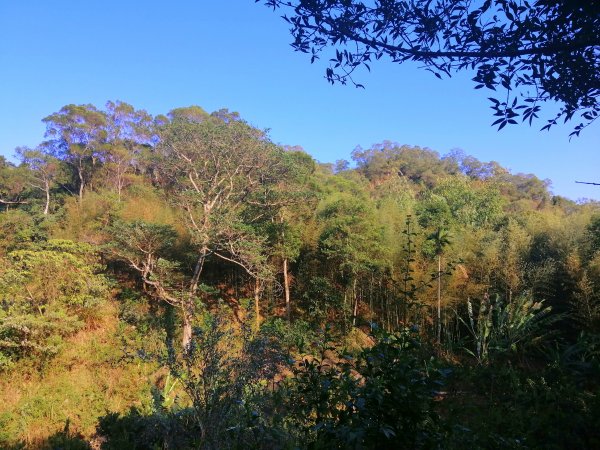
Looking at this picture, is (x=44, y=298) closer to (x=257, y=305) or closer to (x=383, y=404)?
(x=257, y=305)

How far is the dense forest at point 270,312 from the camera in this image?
154cm

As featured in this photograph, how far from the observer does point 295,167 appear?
30.5 ft

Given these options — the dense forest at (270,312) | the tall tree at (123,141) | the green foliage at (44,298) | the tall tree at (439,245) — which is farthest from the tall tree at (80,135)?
the tall tree at (439,245)

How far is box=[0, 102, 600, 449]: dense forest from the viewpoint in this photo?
5.07 feet

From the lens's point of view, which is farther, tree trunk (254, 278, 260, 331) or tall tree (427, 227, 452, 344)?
tree trunk (254, 278, 260, 331)

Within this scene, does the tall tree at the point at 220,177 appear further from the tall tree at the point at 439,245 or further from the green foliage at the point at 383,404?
the green foliage at the point at 383,404

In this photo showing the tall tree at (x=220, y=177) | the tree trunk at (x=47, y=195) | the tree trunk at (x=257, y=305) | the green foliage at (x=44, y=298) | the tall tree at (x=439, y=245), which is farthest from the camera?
the tree trunk at (x=47, y=195)

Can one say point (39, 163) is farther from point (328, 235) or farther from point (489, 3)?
point (489, 3)

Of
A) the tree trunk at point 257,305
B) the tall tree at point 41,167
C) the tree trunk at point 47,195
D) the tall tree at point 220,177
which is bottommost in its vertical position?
the tree trunk at point 257,305

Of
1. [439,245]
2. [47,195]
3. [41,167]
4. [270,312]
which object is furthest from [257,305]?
[41,167]

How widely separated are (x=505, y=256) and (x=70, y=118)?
1976 centimetres

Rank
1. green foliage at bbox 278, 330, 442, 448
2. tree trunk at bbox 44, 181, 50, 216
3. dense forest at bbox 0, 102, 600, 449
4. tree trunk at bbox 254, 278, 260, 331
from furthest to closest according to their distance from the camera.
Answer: tree trunk at bbox 44, 181, 50, 216 → tree trunk at bbox 254, 278, 260, 331 → dense forest at bbox 0, 102, 600, 449 → green foliage at bbox 278, 330, 442, 448

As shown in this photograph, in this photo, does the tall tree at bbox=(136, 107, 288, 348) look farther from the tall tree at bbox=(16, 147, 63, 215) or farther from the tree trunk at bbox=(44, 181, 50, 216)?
the tall tree at bbox=(16, 147, 63, 215)

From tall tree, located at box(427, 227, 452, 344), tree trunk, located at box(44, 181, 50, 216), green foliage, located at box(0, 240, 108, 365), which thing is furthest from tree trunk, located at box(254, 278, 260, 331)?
tree trunk, located at box(44, 181, 50, 216)
